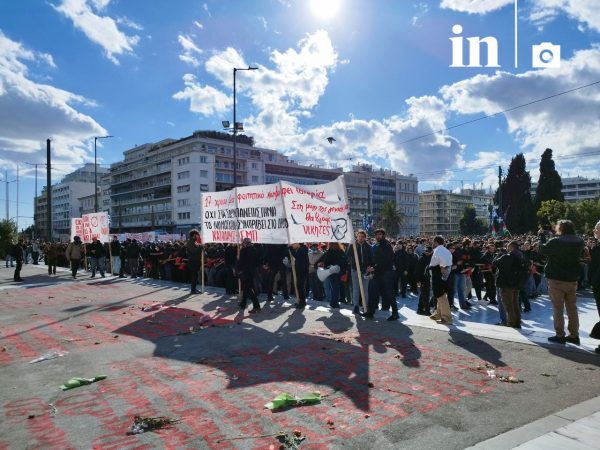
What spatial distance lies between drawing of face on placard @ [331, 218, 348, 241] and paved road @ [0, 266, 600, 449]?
189cm

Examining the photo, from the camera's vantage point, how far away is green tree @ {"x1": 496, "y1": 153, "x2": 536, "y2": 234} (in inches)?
2864

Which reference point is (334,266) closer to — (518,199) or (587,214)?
(587,214)

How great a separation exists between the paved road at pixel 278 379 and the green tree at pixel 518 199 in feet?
226

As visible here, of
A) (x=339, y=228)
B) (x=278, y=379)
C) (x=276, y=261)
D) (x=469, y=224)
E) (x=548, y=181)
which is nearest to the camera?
(x=278, y=379)

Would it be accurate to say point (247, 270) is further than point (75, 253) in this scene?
No

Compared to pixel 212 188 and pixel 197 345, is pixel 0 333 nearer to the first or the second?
pixel 197 345

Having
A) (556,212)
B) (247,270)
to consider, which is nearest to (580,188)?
(556,212)

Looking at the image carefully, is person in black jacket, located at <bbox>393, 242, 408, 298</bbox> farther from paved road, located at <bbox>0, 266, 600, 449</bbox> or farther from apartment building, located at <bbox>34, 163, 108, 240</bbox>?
apartment building, located at <bbox>34, 163, 108, 240</bbox>

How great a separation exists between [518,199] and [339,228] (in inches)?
2791

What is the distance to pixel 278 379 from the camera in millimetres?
5812

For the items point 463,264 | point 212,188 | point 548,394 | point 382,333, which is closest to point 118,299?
point 382,333

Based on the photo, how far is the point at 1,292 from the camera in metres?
16.0

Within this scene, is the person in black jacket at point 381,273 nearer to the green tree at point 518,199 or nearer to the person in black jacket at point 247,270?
the person in black jacket at point 247,270

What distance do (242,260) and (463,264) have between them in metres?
6.02
